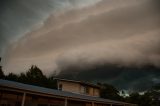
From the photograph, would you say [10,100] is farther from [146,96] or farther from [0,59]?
[146,96]

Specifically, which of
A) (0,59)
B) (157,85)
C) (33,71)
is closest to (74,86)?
(0,59)

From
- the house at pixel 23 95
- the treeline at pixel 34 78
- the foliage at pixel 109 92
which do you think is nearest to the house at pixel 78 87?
the house at pixel 23 95

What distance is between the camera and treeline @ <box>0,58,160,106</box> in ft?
210

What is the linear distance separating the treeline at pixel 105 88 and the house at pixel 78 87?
16.0 m

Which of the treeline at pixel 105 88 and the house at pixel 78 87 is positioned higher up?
the treeline at pixel 105 88

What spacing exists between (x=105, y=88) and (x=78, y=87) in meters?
38.9

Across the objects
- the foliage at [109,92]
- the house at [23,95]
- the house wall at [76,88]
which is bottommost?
the house at [23,95]

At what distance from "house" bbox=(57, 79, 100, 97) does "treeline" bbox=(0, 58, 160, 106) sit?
1599 cm

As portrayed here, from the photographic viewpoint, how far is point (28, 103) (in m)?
24.2

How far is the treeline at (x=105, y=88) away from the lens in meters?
64.1

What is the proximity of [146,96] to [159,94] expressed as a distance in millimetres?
15986

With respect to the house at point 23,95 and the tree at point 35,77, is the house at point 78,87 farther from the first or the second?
the tree at point 35,77

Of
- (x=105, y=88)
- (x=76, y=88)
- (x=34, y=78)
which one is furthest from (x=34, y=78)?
(x=76, y=88)

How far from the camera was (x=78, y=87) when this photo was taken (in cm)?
4344
